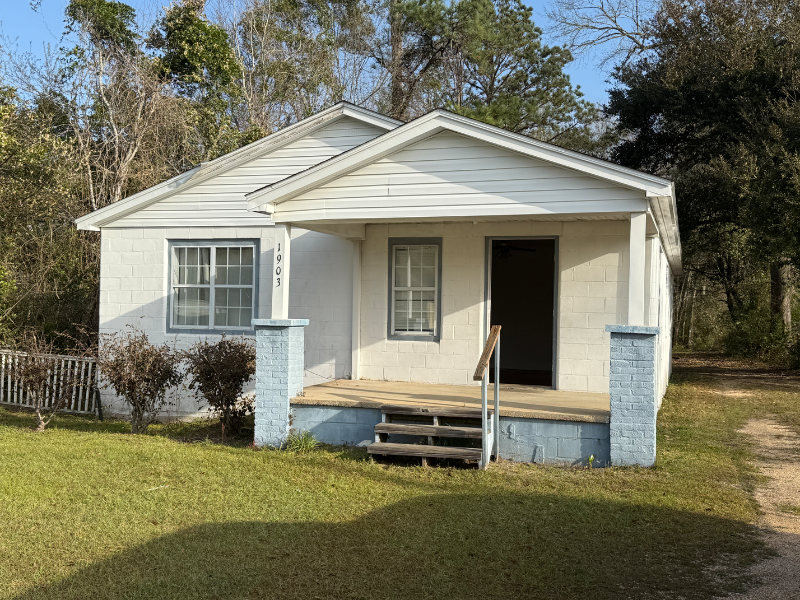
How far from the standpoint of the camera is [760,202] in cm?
1493

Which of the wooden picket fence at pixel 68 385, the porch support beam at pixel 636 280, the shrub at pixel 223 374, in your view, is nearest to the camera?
the porch support beam at pixel 636 280

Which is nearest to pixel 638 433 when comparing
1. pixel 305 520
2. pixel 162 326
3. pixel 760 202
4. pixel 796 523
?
pixel 796 523

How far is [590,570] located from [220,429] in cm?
651

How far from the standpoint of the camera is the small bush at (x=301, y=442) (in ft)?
27.4

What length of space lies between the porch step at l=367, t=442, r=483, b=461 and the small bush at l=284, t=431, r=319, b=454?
3.01ft

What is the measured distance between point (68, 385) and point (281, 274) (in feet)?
12.9

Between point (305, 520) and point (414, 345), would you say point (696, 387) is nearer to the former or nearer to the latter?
point (414, 345)

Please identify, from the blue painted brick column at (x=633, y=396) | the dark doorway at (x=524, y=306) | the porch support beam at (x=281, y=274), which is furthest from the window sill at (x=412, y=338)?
the dark doorway at (x=524, y=306)

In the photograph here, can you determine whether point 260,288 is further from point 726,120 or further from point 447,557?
point 726,120

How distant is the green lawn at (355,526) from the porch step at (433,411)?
0.61m

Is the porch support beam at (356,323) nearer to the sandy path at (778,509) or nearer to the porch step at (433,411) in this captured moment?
the porch step at (433,411)

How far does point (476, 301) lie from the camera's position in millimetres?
10219

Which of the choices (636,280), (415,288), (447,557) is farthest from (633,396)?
(415,288)

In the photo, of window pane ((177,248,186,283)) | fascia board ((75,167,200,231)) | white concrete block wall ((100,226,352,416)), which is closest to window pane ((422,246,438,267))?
white concrete block wall ((100,226,352,416))
